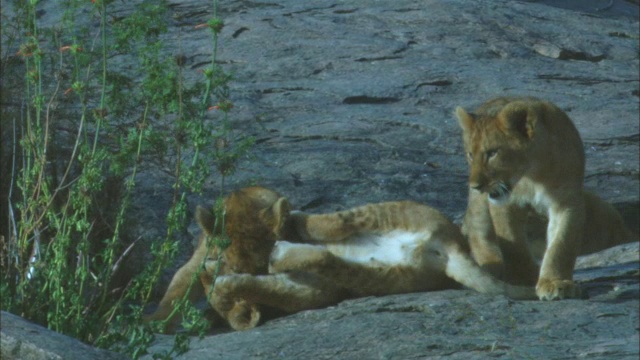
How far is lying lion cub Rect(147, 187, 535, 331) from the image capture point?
7039 mm

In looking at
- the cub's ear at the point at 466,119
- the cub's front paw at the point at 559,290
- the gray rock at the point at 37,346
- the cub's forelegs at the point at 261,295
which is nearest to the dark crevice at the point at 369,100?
the cub's ear at the point at 466,119

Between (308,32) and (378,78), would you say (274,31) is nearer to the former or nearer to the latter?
(308,32)

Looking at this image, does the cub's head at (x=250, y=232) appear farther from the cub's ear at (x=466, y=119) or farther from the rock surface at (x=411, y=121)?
the cub's ear at (x=466, y=119)

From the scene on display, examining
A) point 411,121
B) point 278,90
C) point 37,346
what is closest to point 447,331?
point 37,346

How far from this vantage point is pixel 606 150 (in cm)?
1150

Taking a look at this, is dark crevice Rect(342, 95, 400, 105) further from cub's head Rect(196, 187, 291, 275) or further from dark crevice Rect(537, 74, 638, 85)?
cub's head Rect(196, 187, 291, 275)

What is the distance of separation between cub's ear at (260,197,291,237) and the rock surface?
1.59 feet

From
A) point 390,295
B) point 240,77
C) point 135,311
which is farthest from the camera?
point 240,77

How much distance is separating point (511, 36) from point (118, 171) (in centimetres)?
894

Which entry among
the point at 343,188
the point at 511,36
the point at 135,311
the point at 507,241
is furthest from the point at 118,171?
the point at 511,36

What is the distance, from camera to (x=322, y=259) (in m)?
7.21

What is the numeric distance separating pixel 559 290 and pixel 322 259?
1.26m

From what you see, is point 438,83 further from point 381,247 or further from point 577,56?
point 381,247

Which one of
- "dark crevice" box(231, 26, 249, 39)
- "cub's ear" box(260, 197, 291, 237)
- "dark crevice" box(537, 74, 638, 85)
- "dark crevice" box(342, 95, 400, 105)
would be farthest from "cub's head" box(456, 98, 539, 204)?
"dark crevice" box(231, 26, 249, 39)
